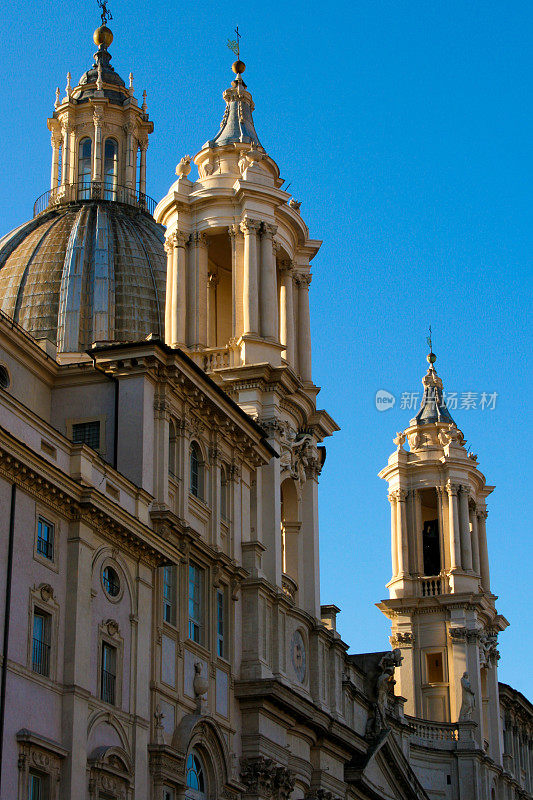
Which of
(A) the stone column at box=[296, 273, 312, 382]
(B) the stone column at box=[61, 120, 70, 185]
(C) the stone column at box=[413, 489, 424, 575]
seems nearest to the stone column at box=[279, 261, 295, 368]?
(A) the stone column at box=[296, 273, 312, 382]

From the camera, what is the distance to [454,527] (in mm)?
76438

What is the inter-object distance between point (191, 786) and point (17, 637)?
30.6 feet

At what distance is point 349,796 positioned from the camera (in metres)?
52.8

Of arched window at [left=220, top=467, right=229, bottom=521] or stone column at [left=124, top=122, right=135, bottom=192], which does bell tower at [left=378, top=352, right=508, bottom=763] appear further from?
arched window at [left=220, top=467, right=229, bottom=521]

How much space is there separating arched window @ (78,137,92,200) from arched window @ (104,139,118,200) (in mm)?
721

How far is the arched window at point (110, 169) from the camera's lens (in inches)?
2765

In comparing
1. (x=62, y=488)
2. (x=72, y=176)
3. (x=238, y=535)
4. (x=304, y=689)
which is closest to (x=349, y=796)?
(x=304, y=689)

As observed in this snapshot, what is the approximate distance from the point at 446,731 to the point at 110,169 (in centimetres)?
2886

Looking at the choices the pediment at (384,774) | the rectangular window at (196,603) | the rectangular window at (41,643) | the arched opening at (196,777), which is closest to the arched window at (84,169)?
the pediment at (384,774)

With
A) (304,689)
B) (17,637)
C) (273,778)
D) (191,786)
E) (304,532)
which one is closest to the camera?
(17,637)

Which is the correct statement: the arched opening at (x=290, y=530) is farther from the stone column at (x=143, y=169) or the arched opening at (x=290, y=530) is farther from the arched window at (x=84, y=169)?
the stone column at (x=143, y=169)

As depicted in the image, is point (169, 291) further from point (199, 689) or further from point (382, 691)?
point (382, 691)

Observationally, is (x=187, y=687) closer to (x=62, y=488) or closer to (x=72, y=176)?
(x=62, y=488)

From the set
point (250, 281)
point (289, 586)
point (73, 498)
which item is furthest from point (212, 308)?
point (73, 498)
